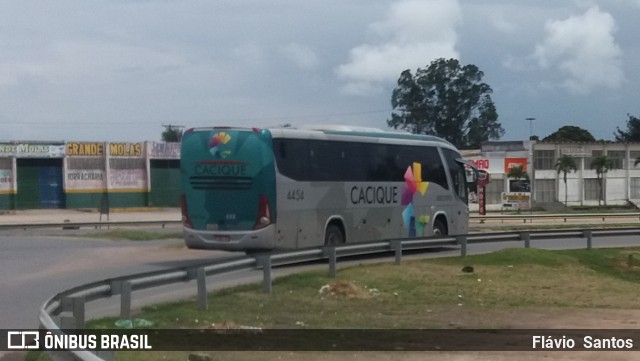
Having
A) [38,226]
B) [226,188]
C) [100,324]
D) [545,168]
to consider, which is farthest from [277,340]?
[545,168]

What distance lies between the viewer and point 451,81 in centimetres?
11962

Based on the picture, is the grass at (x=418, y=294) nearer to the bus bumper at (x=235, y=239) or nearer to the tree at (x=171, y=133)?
the bus bumper at (x=235, y=239)

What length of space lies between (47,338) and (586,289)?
1240cm

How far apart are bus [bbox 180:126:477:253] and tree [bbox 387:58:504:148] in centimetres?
9028

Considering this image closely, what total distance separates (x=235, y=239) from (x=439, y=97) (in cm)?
9822

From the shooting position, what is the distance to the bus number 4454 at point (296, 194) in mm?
23578

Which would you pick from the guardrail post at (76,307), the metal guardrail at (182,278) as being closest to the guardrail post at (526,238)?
the metal guardrail at (182,278)

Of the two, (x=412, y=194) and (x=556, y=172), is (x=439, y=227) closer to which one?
(x=412, y=194)

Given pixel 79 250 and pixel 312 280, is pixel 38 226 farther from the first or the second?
pixel 312 280

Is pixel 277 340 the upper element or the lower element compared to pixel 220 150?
lower

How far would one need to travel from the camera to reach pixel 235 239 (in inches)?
913

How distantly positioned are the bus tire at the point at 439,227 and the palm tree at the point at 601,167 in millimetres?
67116

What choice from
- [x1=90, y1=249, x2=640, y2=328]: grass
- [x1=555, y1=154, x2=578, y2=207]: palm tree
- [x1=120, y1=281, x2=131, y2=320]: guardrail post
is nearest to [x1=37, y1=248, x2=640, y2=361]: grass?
[x1=90, y1=249, x2=640, y2=328]: grass

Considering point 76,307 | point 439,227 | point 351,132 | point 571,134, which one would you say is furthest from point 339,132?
point 571,134
